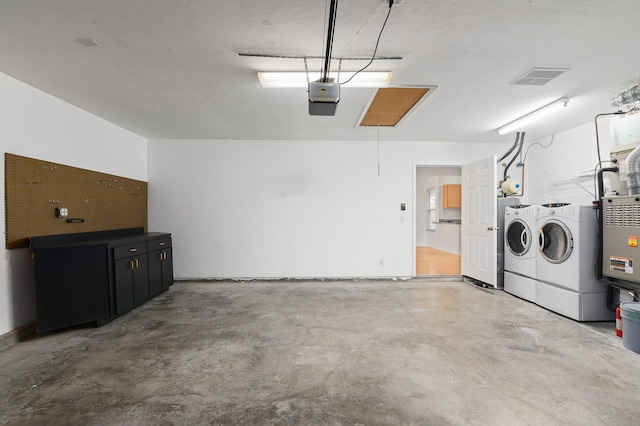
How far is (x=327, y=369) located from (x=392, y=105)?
118 inches

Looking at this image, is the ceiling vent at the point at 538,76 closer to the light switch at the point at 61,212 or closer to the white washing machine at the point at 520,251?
the white washing machine at the point at 520,251

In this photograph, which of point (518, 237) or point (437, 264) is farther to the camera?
point (437, 264)

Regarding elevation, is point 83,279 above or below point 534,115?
below

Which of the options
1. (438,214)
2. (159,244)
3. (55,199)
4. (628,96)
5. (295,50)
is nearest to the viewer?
(295,50)

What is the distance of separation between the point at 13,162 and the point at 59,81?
93 cm

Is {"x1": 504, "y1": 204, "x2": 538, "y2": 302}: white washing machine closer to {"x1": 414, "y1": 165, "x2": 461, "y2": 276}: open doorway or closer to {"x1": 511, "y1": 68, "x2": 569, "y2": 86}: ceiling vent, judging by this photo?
{"x1": 511, "y1": 68, "x2": 569, "y2": 86}: ceiling vent

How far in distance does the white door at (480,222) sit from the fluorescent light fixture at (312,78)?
267 centimetres

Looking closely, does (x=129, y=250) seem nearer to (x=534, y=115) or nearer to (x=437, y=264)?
(x=534, y=115)

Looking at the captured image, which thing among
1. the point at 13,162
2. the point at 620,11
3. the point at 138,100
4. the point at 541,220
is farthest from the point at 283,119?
the point at 541,220

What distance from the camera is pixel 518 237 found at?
4.03 meters

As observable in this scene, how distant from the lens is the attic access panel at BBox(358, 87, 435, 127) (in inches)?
119

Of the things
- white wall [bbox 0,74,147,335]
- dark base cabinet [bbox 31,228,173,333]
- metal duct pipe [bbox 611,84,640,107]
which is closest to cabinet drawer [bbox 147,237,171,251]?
dark base cabinet [bbox 31,228,173,333]

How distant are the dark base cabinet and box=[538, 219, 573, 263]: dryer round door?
5243 millimetres

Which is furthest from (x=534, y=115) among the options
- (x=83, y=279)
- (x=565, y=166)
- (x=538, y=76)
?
(x=83, y=279)
